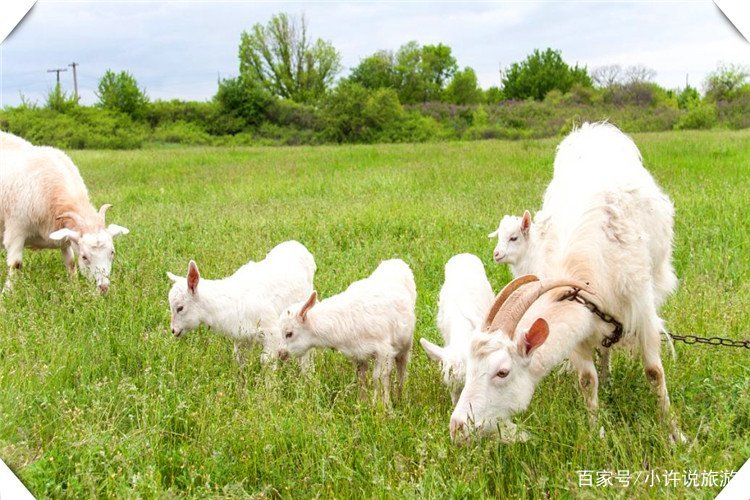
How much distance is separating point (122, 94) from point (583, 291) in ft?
20.1

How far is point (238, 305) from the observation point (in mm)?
5652

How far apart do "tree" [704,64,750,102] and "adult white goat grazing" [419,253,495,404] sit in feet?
8.29

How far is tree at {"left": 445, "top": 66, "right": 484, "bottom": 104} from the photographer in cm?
664

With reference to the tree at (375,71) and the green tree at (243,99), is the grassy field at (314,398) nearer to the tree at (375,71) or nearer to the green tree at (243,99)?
the green tree at (243,99)

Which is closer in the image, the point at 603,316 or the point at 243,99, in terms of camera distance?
the point at 603,316

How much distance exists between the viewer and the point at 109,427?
4.13m

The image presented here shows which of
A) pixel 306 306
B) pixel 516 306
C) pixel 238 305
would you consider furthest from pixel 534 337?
pixel 238 305

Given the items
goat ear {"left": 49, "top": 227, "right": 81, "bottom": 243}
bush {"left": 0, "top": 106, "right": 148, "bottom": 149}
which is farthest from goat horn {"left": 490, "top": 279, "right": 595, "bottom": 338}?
bush {"left": 0, "top": 106, "right": 148, "bottom": 149}

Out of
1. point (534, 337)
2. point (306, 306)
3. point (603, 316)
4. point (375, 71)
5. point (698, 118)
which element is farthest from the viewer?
point (698, 118)

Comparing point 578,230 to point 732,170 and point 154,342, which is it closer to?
A: point 154,342

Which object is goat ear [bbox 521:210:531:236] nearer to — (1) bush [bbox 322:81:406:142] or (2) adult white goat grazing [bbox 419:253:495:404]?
(2) adult white goat grazing [bbox 419:253:495:404]

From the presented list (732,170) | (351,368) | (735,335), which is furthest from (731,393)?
(732,170)

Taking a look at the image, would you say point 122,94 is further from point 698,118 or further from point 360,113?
point 698,118

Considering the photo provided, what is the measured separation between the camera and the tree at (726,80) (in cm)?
551
